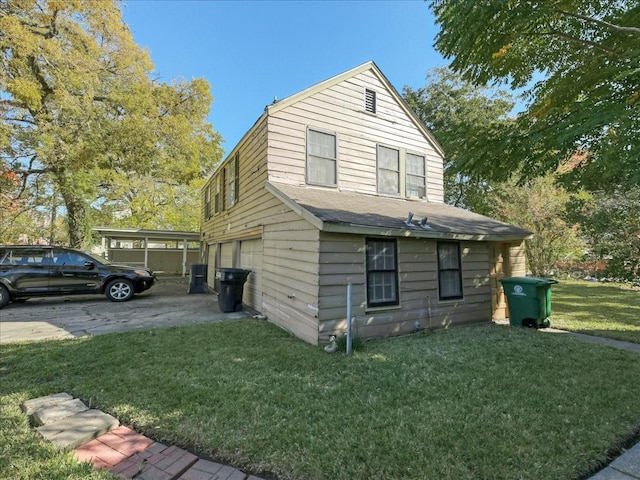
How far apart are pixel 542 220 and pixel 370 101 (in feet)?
42.4

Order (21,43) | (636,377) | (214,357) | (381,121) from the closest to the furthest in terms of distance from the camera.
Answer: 1. (636,377)
2. (214,357)
3. (381,121)
4. (21,43)

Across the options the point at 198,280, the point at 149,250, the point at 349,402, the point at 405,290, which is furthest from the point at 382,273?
the point at 149,250

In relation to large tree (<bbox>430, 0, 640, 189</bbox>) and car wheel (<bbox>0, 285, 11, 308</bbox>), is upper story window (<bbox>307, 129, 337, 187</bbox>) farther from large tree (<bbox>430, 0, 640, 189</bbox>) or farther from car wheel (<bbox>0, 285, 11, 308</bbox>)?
car wheel (<bbox>0, 285, 11, 308</bbox>)

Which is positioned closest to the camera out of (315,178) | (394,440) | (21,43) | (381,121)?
(394,440)

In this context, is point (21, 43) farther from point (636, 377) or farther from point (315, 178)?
point (636, 377)

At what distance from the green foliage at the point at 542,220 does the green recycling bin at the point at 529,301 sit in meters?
11.0

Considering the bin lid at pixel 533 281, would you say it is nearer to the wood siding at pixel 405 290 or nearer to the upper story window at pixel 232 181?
the wood siding at pixel 405 290

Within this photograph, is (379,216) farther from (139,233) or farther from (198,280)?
(139,233)

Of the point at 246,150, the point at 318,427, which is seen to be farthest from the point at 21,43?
the point at 318,427

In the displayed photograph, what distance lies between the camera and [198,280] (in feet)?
39.9

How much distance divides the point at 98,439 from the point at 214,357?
1.99 metres

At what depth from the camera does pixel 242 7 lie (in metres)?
10.9

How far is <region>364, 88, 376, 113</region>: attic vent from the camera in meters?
8.96

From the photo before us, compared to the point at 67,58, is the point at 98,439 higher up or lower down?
lower down
